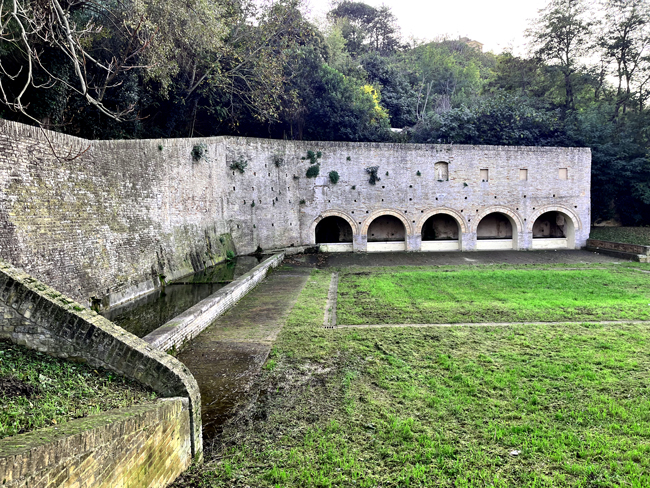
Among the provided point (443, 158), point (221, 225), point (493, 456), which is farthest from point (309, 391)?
point (443, 158)

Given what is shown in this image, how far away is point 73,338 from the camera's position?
138 inches

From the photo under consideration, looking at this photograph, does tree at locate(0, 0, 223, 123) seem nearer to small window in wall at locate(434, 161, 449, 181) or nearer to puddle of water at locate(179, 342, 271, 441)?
puddle of water at locate(179, 342, 271, 441)

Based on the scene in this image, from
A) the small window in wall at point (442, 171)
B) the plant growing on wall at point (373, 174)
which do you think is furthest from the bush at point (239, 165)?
the small window in wall at point (442, 171)

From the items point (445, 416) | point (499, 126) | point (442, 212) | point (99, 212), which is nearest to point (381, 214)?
point (442, 212)

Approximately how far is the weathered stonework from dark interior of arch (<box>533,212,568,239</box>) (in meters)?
0.43

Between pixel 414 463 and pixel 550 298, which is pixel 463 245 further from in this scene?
pixel 414 463

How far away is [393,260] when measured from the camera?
17.0 meters

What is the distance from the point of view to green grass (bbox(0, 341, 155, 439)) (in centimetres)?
257

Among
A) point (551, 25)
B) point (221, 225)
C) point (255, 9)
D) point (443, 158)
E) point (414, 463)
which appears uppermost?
point (551, 25)

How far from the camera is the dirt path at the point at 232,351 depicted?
4.51 m

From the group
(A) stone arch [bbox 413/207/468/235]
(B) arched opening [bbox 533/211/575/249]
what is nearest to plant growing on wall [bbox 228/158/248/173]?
(A) stone arch [bbox 413/207/468/235]

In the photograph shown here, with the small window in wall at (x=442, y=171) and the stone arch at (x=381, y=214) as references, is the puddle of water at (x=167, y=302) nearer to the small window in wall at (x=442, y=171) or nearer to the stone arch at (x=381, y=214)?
the stone arch at (x=381, y=214)

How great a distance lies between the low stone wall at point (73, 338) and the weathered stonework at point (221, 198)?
333 centimetres

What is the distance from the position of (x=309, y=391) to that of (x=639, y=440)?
128 inches
